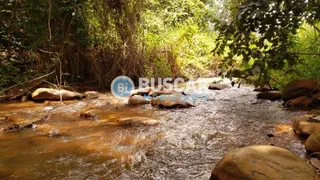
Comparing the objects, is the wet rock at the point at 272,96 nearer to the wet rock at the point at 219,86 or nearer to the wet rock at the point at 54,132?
the wet rock at the point at 219,86

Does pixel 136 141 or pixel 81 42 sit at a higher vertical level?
pixel 81 42

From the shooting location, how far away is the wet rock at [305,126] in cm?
260

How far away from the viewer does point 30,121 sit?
11.8 ft

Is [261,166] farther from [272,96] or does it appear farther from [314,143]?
[272,96]

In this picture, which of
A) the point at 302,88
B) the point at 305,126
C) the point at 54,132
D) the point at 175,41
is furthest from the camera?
the point at 175,41

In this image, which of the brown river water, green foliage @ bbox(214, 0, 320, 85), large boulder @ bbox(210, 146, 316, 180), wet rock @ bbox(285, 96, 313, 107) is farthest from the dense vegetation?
large boulder @ bbox(210, 146, 316, 180)

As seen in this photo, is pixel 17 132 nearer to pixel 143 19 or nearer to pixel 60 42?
pixel 60 42

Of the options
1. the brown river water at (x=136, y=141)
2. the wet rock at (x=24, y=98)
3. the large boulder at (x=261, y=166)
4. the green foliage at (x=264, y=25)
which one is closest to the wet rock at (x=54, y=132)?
the brown river water at (x=136, y=141)

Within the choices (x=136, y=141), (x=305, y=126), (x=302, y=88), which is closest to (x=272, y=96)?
(x=302, y=88)

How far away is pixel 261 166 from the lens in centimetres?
163

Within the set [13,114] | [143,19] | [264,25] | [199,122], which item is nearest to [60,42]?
[143,19]

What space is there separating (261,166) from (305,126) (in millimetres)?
1349

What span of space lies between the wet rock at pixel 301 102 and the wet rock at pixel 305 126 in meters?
1.27

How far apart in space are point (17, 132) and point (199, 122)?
219cm
